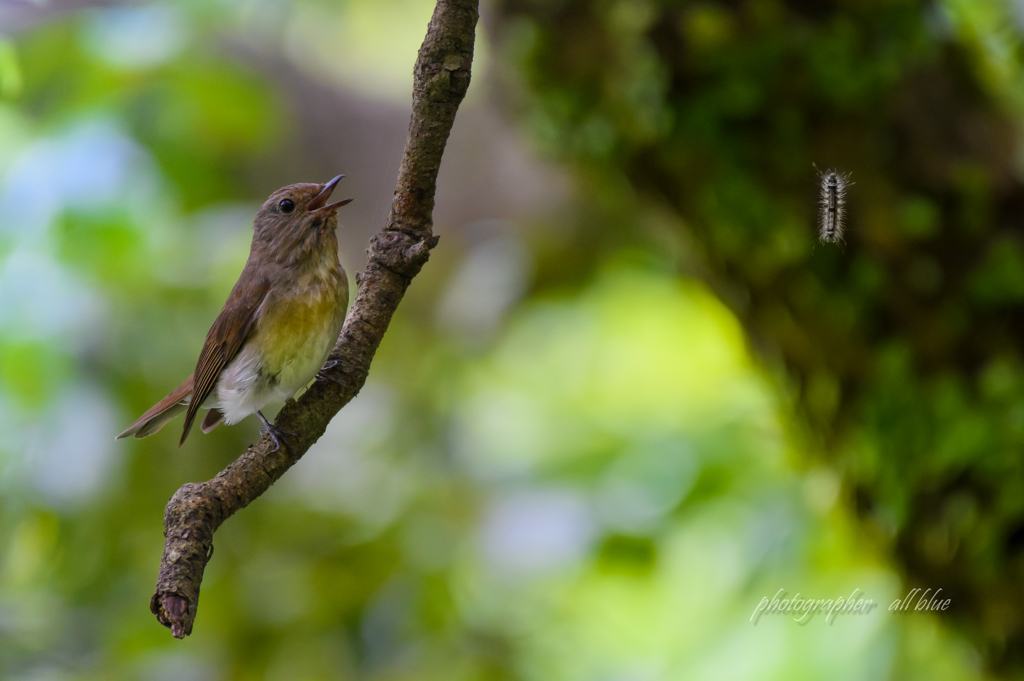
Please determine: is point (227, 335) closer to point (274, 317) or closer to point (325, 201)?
point (274, 317)

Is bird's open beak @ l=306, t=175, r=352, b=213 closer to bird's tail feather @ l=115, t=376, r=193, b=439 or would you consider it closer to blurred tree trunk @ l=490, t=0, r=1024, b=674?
bird's tail feather @ l=115, t=376, r=193, b=439

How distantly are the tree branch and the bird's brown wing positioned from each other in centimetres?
27

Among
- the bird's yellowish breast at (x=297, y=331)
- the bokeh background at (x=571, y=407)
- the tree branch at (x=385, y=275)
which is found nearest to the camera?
the tree branch at (x=385, y=275)

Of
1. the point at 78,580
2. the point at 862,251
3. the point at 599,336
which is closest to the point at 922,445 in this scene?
the point at 862,251

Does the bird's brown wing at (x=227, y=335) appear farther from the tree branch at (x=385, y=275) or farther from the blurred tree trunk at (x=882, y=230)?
the blurred tree trunk at (x=882, y=230)

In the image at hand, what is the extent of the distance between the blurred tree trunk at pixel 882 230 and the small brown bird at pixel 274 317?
73.7 inches

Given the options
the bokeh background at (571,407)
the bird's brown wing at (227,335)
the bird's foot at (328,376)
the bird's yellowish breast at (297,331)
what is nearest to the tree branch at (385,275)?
the bird's foot at (328,376)

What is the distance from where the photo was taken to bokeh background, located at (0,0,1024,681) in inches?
70.1

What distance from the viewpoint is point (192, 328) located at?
1.88 m

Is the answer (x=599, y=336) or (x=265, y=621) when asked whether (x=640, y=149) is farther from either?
(x=265, y=621)

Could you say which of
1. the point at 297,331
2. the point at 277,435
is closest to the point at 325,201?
the point at 297,331

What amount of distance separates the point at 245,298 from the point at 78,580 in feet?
3.74

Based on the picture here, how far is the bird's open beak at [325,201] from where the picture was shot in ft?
3.08

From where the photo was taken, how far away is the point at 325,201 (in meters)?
1.00
